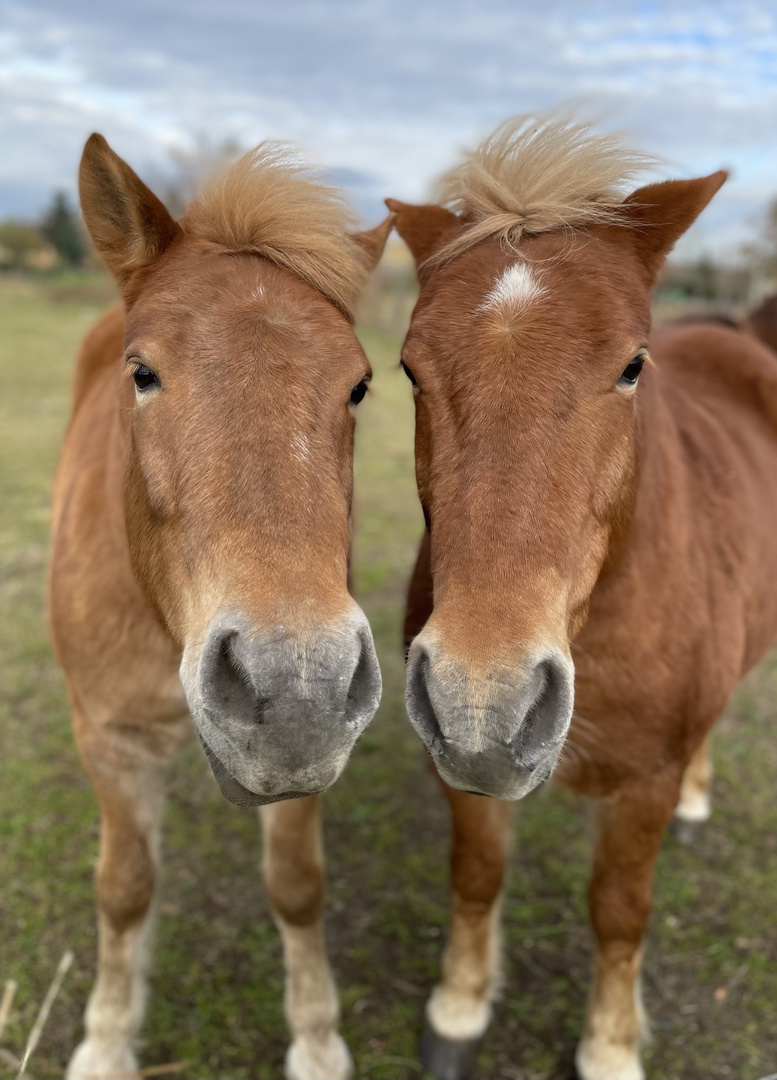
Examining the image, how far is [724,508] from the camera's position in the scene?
288cm

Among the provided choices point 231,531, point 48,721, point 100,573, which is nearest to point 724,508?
point 231,531

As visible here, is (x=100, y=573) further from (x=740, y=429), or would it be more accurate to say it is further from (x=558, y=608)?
(x=740, y=429)

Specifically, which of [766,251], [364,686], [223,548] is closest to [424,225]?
[223,548]

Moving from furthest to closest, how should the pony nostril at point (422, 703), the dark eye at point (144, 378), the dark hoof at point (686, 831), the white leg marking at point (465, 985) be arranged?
the dark hoof at point (686, 831), the white leg marking at point (465, 985), the dark eye at point (144, 378), the pony nostril at point (422, 703)

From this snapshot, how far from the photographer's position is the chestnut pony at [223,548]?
1564mm

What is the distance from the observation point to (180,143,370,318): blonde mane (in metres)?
2.10

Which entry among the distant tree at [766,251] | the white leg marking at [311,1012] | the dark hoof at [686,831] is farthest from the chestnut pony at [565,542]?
the distant tree at [766,251]

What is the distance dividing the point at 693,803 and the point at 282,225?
11.3 feet

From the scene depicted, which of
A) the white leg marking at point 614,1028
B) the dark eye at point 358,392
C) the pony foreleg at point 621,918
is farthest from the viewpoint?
the white leg marking at point 614,1028

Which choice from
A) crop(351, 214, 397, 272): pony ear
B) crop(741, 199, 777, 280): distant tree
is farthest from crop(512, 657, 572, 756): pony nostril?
crop(741, 199, 777, 280): distant tree

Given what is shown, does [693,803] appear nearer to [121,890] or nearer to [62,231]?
[121,890]

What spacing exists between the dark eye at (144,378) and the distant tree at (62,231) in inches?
1981

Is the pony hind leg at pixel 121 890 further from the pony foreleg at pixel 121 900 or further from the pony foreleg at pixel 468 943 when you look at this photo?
the pony foreleg at pixel 468 943

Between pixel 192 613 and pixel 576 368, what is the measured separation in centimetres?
105
